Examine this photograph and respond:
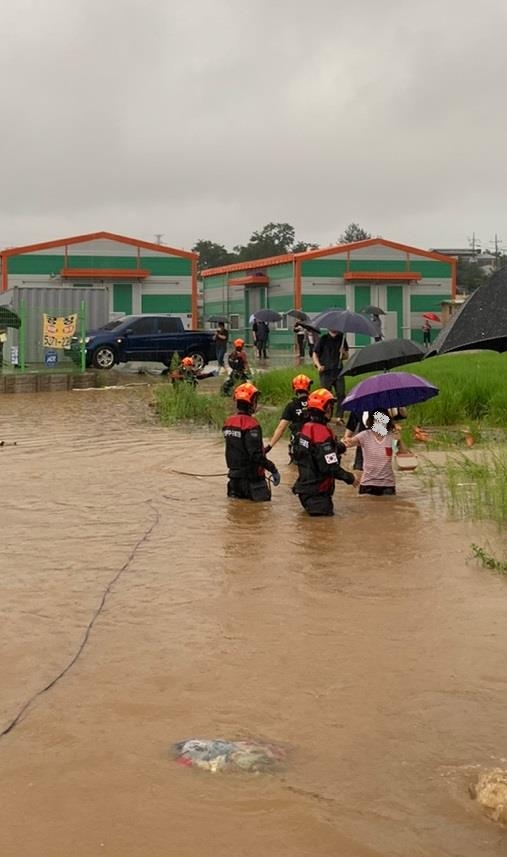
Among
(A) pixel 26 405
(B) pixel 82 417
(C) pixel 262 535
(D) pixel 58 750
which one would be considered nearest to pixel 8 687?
(D) pixel 58 750

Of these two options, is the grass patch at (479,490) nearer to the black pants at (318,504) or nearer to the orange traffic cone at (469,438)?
the black pants at (318,504)

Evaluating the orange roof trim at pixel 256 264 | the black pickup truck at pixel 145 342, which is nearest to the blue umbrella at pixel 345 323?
the black pickup truck at pixel 145 342

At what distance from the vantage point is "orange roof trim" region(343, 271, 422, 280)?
46594 millimetres

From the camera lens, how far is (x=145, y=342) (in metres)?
31.9

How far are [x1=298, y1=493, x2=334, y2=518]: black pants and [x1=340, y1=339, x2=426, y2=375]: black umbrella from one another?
178 cm

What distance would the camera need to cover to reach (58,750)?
514 centimetres

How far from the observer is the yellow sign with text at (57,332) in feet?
97.6

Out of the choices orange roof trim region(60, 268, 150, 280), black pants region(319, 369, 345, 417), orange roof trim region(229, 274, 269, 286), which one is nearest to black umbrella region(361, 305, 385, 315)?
orange roof trim region(229, 274, 269, 286)

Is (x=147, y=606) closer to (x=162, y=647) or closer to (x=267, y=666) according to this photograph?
(x=162, y=647)

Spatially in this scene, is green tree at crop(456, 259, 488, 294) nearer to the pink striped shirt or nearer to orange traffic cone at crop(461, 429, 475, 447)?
orange traffic cone at crop(461, 429, 475, 447)

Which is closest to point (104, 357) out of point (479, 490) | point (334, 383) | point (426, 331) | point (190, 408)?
point (190, 408)

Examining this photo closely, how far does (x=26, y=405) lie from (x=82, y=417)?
10.3 feet

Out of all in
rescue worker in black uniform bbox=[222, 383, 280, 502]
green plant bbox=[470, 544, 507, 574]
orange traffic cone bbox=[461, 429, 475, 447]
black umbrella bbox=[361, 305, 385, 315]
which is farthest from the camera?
black umbrella bbox=[361, 305, 385, 315]

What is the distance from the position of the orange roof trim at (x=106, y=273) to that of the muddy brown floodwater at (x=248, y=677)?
110 ft
